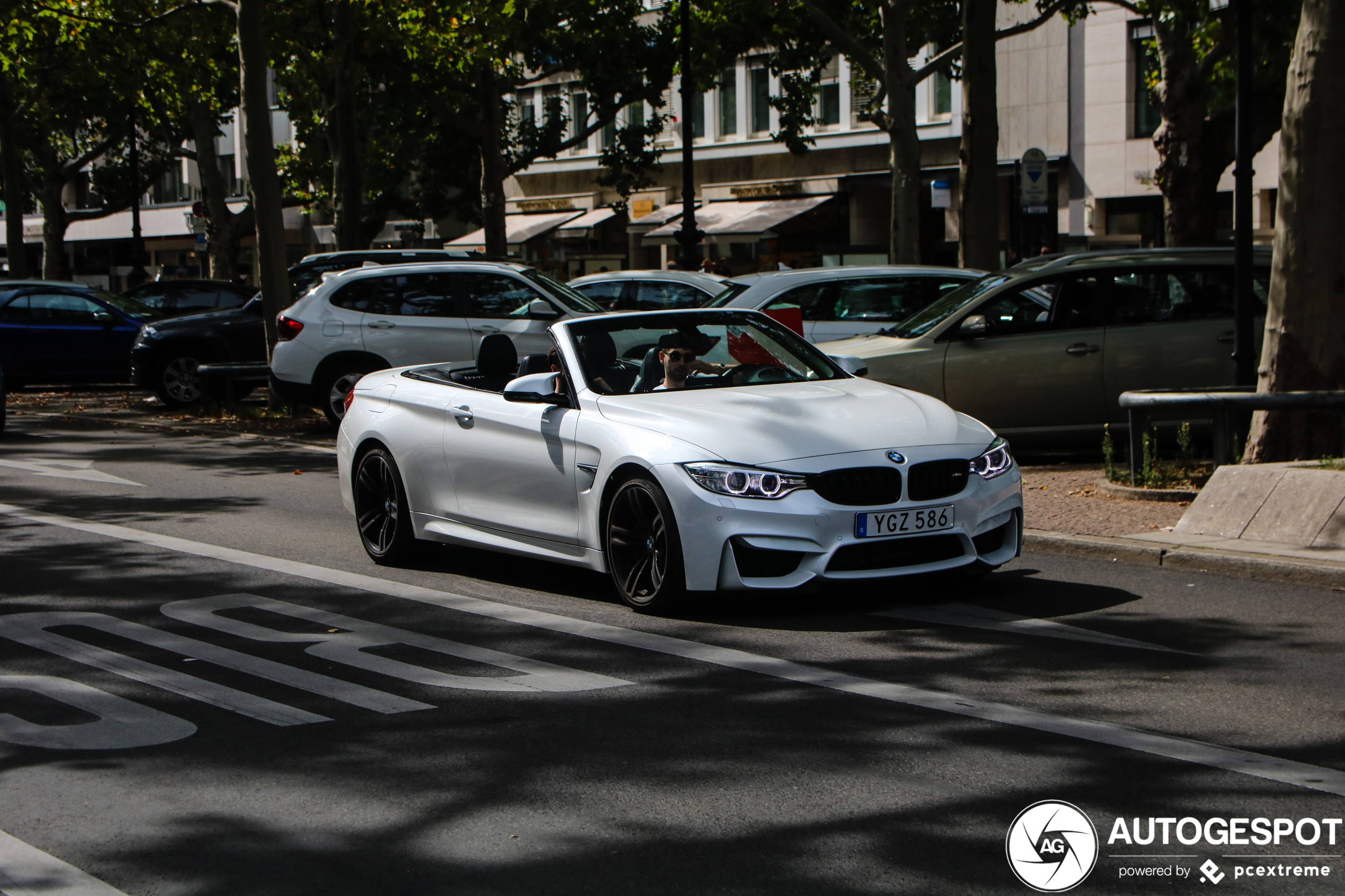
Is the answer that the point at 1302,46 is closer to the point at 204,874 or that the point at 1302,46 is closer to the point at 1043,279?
the point at 1043,279

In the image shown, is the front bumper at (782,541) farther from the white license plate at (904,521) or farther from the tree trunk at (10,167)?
the tree trunk at (10,167)

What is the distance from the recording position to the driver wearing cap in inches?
328

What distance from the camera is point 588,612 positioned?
7.81 meters

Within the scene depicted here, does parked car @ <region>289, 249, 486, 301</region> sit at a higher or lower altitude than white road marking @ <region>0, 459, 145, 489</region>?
higher

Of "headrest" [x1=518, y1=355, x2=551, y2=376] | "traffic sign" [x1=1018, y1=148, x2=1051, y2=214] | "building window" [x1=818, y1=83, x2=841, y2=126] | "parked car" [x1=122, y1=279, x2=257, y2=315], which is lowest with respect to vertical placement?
"headrest" [x1=518, y1=355, x2=551, y2=376]

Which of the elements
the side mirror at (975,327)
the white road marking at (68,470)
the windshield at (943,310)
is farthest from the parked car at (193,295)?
the side mirror at (975,327)

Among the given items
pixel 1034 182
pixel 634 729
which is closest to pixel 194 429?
pixel 1034 182

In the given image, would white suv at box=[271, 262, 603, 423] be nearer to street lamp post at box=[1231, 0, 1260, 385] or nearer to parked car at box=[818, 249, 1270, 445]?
parked car at box=[818, 249, 1270, 445]

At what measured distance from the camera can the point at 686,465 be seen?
7.26 meters

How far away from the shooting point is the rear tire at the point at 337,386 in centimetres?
1697

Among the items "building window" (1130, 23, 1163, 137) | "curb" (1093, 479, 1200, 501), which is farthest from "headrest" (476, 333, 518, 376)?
"building window" (1130, 23, 1163, 137)

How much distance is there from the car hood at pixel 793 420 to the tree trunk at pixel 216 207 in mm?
36910

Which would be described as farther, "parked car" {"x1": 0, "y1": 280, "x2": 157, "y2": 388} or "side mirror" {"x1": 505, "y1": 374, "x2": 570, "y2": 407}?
"parked car" {"x1": 0, "y1": 280, "x2": 157, "y2": 388}

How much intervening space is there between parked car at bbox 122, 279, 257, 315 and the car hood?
2055cm
